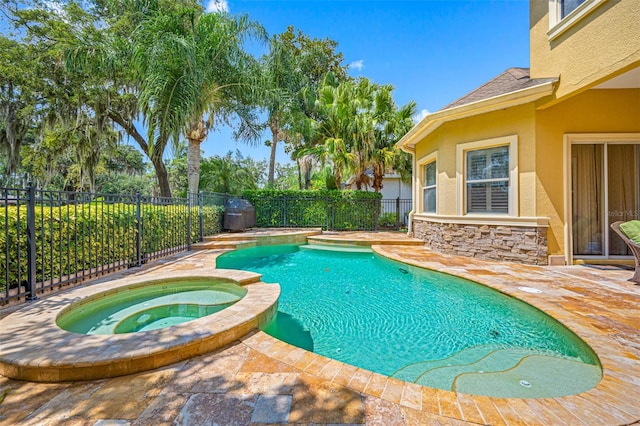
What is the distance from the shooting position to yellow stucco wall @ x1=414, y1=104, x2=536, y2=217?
6.25m

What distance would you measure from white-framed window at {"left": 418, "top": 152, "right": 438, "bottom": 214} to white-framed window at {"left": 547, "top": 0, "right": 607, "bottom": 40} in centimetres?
362

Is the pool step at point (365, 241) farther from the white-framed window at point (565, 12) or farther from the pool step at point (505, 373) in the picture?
the pool step at point (505, 373)

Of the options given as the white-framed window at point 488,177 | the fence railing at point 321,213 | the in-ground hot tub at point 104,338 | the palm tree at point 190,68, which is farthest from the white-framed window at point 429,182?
the palm tree at point 190,68

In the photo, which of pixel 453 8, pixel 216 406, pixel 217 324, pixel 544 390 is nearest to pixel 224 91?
pixel 453 8

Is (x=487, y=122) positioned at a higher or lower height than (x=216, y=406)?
higher

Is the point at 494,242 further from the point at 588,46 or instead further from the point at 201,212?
the point at 201,212

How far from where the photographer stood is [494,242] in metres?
6.80

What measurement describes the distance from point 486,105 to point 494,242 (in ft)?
11.0

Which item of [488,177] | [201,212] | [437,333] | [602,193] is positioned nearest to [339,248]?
[201,212]

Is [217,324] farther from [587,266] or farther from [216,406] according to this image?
[587,266]

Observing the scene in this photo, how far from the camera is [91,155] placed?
13969 mm

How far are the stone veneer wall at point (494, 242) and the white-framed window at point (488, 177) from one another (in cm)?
45

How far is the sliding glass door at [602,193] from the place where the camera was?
6.25 meters

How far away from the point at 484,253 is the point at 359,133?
7.18m
